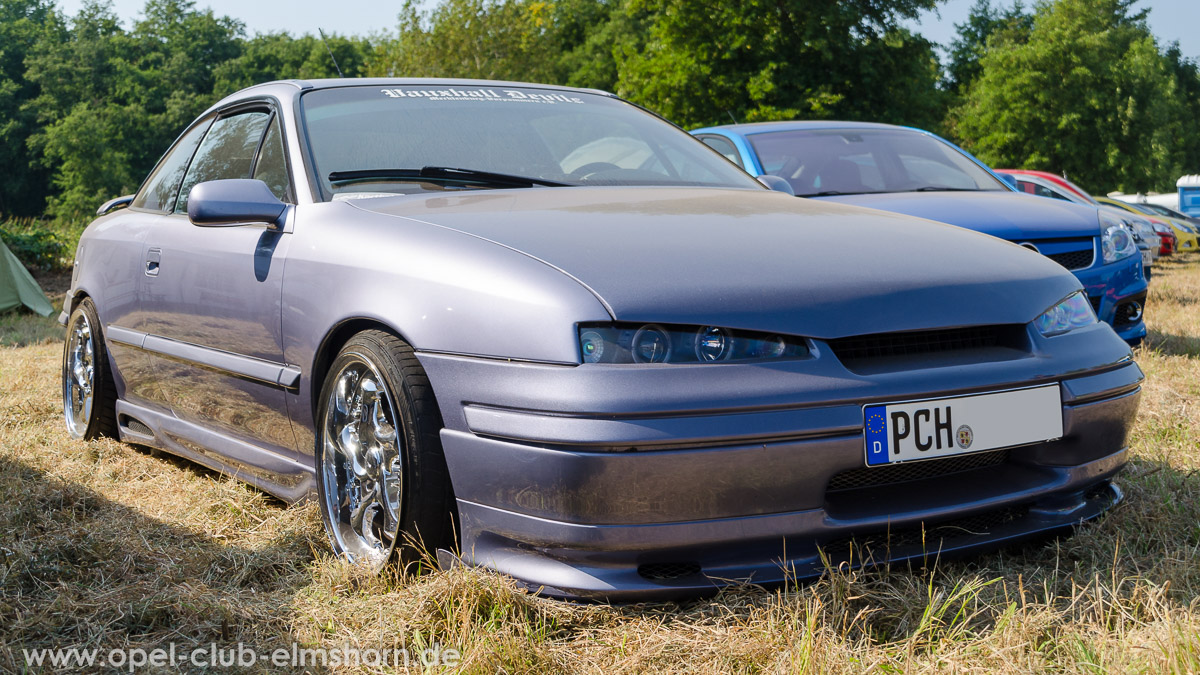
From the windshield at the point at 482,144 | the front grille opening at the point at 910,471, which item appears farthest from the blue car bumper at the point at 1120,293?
the front grille opening at the point at 910,471

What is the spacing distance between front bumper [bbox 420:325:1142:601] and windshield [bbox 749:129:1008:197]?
3727mm

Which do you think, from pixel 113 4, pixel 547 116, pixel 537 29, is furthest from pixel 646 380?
pixel 113 4

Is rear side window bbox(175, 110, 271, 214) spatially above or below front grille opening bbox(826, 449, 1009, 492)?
above

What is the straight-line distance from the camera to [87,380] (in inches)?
185

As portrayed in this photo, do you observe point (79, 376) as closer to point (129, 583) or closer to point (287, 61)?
point (129, 583)

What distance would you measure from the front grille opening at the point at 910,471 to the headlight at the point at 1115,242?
3752 millimetres

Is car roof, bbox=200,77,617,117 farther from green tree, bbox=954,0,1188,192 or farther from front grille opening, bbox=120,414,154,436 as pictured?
green tree, bbox=954,0,1188,192

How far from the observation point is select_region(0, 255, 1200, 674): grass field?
6.85 ft

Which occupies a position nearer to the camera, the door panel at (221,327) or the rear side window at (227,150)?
the door panel at (221,327)

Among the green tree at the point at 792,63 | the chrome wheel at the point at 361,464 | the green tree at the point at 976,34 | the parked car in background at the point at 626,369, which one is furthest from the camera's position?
the green tree at the point at 976,34

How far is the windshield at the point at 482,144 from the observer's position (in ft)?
10.8

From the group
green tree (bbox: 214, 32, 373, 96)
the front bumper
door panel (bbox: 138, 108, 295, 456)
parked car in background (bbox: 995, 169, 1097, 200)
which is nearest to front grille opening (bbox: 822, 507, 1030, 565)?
the front bumper

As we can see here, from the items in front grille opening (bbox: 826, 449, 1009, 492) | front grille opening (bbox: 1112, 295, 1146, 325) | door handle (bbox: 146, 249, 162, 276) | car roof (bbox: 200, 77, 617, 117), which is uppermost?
car roof (bbox: 200, 77, 617, 117)

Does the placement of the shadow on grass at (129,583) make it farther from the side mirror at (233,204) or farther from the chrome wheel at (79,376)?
the chrome wheel at (79,376)
